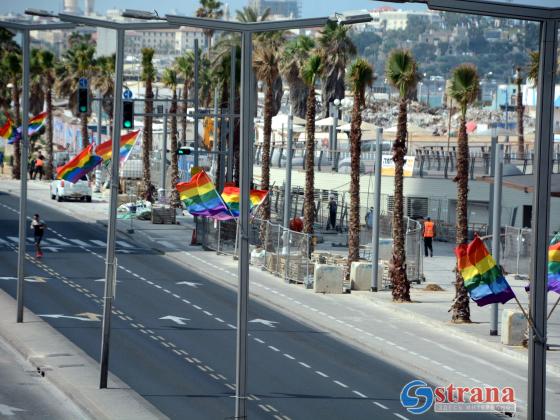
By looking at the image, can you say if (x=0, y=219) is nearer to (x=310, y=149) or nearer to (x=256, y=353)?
(x=310, y=149)

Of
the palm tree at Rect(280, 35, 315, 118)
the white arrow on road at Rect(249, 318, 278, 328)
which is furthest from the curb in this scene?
the palm tree at Rect(280, 35, 315, 118)

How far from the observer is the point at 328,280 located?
4659cm

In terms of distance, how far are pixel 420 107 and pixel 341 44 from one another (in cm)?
10031

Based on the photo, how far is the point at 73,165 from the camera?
4378 cm

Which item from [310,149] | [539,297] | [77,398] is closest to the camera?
[539,297]

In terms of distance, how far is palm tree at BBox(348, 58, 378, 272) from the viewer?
4656 cm

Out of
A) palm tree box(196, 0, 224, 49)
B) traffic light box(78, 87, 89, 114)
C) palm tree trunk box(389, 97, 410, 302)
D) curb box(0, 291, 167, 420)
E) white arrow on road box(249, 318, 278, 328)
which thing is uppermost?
palm tree box(196, 0, 224, 49)

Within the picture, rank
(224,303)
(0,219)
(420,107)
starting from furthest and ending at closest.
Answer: (420,107) < (0,219) < (224,303)

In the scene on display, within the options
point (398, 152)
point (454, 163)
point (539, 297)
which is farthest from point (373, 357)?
point (454, 163)

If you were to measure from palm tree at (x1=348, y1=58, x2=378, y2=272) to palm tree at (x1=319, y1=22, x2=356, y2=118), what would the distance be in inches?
1410

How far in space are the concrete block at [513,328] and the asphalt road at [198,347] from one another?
4.05 m

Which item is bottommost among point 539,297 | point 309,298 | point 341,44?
point 309,298

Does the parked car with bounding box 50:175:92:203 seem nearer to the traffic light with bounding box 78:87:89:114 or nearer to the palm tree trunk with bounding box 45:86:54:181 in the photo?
the palm tree trunk with bounding box 45:86:54:181

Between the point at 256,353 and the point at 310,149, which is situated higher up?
the point at 310,149
